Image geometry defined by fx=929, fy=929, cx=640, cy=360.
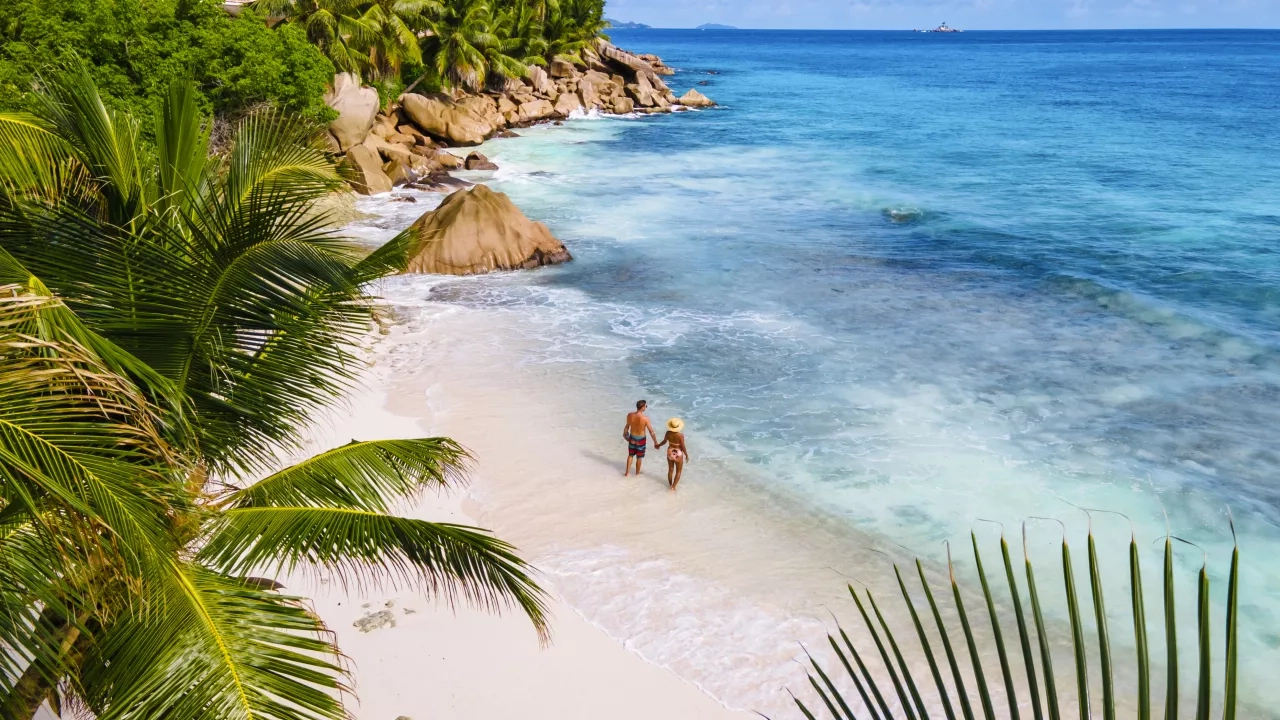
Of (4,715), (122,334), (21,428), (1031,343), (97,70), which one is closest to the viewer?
(21,428)

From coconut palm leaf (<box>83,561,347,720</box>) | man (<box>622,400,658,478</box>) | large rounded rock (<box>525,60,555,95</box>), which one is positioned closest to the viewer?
coconut palm leaf (<box>83,561,347,720</box>)

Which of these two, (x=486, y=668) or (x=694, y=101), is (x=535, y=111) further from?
(x=486, y=668)

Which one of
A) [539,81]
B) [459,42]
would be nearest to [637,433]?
[459,42]

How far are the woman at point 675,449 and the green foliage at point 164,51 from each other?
11616 mm

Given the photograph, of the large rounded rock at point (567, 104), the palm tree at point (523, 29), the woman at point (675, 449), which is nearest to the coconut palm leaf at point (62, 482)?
the woman at point (675, 449)

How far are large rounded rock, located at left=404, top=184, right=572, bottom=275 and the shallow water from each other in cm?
72

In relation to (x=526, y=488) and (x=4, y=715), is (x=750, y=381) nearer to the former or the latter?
(x=526, y=488)

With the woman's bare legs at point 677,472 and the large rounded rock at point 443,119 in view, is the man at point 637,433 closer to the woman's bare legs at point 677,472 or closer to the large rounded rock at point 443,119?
the woman's bare legs at point 677,472

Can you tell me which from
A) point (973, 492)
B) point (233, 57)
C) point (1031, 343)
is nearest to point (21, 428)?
point (973, 492)

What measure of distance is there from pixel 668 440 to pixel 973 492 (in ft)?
13.5

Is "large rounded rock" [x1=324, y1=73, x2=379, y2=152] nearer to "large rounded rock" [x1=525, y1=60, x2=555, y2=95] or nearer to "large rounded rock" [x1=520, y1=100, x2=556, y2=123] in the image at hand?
"large rounded rock" [x1=520, y1=100, x2=556, y2=123]

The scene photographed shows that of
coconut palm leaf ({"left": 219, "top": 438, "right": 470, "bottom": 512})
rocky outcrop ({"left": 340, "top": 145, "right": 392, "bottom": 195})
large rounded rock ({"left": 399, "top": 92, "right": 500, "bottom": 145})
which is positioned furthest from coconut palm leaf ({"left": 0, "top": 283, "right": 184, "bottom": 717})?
large rounded rock ({"left": 399, "top": 92, "right": 500, "bottom": 145})

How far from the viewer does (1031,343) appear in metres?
17.9

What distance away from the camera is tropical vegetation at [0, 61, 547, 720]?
356 cm
